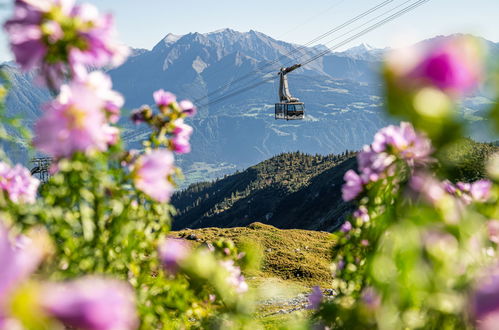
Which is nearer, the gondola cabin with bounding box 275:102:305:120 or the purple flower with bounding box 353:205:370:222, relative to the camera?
the purple flower with bounding box 353:205:370:222

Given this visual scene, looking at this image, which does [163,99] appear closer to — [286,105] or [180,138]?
[180,138]

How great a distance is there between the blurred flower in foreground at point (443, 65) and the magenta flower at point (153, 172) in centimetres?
110

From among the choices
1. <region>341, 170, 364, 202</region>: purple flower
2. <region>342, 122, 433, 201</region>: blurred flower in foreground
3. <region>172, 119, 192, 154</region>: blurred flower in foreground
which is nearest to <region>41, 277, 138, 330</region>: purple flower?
<region>342, 122, 433, 201</region>: blurred flower in foreground

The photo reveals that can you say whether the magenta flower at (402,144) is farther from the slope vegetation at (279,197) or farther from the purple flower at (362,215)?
the slope vegetation at (279,197)

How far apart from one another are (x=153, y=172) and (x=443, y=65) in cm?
118

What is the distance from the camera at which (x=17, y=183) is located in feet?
6.58

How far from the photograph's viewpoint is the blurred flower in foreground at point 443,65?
66 cm

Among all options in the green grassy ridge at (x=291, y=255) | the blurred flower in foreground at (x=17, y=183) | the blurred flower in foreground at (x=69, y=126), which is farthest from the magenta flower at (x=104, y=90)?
the green grassy ridge at (x=291, y=255)

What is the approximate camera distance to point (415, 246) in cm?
77

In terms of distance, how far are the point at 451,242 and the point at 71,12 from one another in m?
1.18

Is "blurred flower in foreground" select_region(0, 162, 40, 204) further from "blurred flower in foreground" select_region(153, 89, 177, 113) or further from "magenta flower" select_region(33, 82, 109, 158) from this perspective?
"magenta flower" select_region(33, 82, 109, 158)

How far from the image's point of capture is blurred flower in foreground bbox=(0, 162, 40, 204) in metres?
1.96

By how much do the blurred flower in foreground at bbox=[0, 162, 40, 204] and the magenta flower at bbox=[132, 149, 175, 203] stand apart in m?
0.57

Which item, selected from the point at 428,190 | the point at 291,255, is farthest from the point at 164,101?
the point at 291,255
